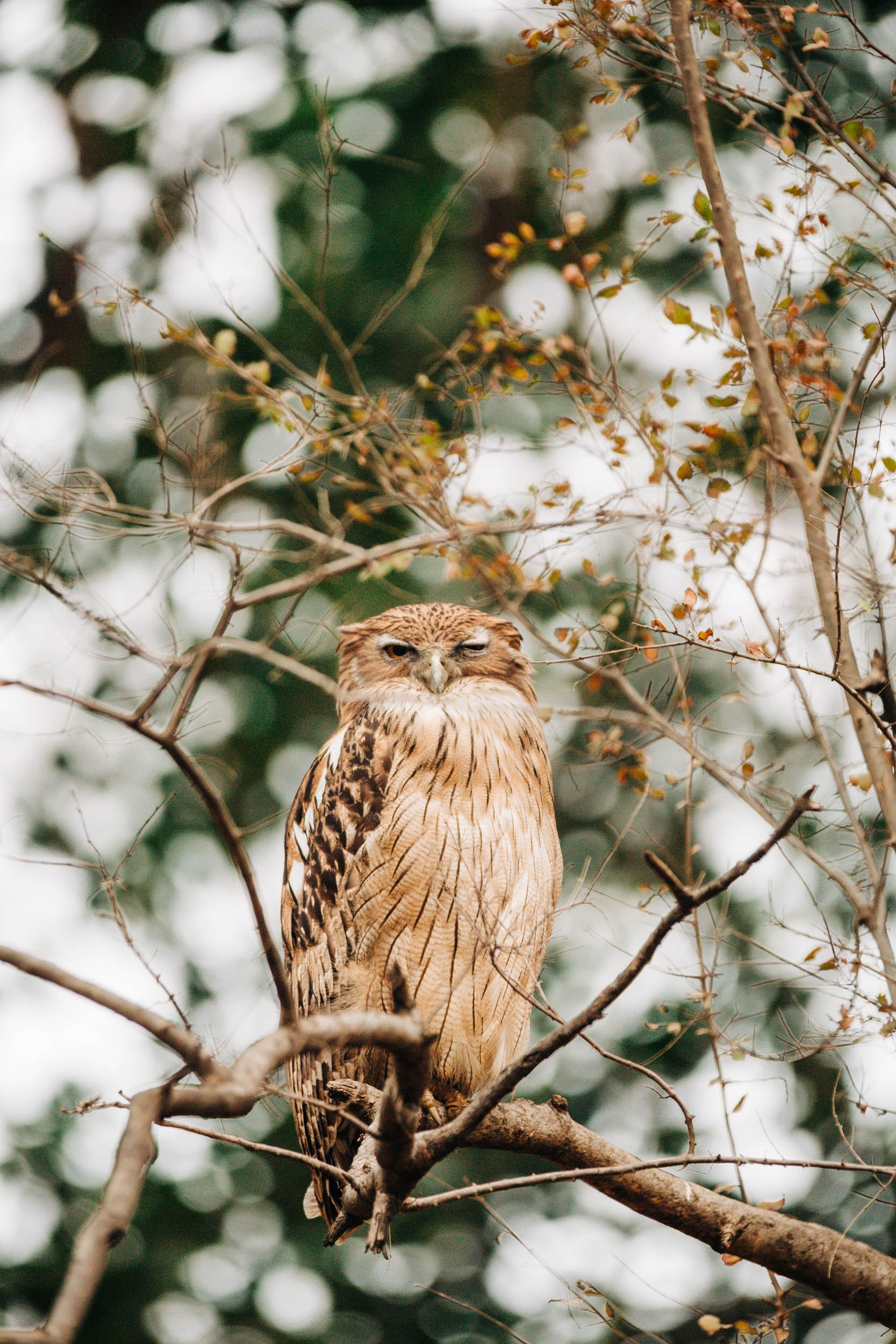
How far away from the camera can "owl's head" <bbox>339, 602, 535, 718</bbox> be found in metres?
3.48

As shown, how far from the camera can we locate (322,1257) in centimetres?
727

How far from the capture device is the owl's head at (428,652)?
3477 mm

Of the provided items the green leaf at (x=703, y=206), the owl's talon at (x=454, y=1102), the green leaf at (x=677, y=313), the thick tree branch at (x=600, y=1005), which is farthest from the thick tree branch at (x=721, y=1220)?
the green leaf at (x=703, y=206)

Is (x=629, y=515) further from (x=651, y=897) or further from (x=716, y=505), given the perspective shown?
(x=651, y=897)

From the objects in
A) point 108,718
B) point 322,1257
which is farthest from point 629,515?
point 322,1257

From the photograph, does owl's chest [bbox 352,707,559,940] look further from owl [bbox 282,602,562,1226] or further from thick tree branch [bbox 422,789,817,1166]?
thick tree branch [bbox 422,789,817,1166]

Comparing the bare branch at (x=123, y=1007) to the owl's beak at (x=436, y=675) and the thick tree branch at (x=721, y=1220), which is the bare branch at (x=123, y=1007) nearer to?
the thick tree branch at (x=721, y=1220)

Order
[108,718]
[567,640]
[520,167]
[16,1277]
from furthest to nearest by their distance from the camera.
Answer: [520,167], [16,1277], [567,640], [108,718]

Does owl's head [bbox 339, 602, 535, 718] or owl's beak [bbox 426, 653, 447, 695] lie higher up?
owl's head [bbox 339, 602, 535, 718]

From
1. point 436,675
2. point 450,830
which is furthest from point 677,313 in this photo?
point 450,830

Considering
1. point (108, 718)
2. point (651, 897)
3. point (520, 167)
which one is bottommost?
point (108, 718)

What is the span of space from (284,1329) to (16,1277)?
1577 millimetres

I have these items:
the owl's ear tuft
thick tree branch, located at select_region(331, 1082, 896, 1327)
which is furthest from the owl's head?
thick tree branch, located at select_region(331, 1082, 896, 1327)

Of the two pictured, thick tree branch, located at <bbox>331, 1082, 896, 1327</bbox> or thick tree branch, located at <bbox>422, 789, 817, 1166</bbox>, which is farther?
thick tree branch, located at <bbox>331, 1082, 896, 1327</bbox>
